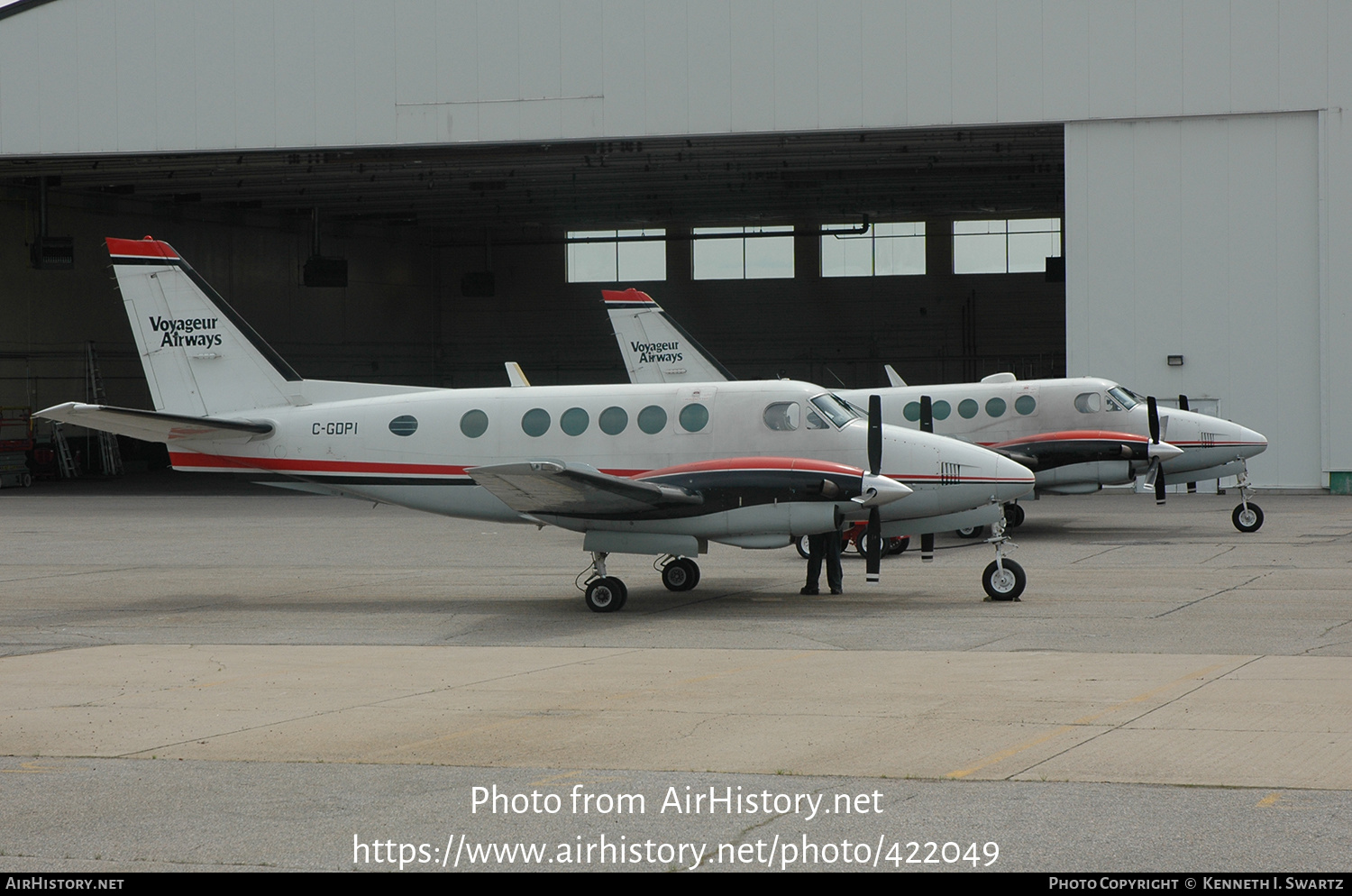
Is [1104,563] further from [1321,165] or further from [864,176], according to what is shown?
[864,176]

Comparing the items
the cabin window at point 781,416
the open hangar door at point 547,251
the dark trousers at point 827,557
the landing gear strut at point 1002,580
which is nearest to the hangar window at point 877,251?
the open hangar door at point 547,251

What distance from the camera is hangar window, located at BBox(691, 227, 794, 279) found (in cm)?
5881

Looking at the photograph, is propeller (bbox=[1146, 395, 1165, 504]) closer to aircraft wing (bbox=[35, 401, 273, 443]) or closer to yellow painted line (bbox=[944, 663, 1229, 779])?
yellow painted line (bbox=[944, 663, 1229, 779])

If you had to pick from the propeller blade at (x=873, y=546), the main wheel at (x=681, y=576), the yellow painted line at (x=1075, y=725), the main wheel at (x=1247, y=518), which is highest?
the propeller blade at (x=873, y=546)

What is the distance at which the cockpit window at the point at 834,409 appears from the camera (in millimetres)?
16141

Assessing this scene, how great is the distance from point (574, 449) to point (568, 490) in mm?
2177

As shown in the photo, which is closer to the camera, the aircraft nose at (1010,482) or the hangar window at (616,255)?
the aircraft nose at (1010,482)

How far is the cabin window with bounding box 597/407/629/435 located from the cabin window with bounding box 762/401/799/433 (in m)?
1.83

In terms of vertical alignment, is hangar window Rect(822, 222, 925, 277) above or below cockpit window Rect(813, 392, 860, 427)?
above

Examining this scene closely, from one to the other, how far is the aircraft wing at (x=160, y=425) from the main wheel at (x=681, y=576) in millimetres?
5568

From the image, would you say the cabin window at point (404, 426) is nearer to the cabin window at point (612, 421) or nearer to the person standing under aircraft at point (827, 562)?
the cabin window at point (612, 421)

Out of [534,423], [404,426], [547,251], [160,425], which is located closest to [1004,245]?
[547,251]

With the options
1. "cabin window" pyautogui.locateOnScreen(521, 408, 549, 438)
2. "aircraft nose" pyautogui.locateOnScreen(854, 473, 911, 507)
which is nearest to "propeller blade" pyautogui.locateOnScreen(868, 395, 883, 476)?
"aircraft nose" pyautogui.locateOnScreen(854, 473, 911, 507)

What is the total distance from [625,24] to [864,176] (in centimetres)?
1198
